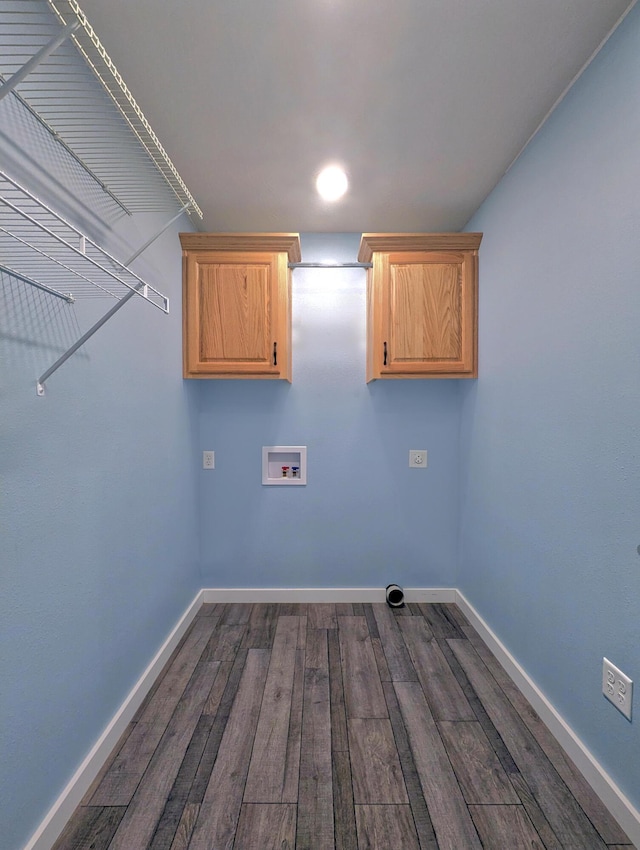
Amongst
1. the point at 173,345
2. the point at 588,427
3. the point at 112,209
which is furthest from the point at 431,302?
the point at 112,209

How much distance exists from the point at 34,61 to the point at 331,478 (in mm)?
2300

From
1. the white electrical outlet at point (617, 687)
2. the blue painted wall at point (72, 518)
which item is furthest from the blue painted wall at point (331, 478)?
the white electrical outlet at point (617, 687)

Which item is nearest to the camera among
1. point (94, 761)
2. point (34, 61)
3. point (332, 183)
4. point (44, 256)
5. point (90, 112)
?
point (34, 61)

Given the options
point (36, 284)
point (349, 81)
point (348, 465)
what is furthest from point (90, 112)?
point (348, 465)

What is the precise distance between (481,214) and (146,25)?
5.83ft

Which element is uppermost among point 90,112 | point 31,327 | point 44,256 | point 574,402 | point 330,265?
point 330,265

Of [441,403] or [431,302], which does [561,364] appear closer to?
[431,302]

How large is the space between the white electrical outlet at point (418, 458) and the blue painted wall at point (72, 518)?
151 centimetres

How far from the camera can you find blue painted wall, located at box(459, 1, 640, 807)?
1.26m

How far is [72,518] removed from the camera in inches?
52.4

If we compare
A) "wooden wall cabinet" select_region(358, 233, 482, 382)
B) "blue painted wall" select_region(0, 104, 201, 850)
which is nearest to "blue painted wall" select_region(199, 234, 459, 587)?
"wooden wall cabinet" select_region(358, 233, 482, 382)

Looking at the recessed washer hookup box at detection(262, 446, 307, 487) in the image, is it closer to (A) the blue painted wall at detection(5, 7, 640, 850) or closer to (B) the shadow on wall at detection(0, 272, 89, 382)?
(A) the blue painted wall at detection(5, 7, 640, 850)

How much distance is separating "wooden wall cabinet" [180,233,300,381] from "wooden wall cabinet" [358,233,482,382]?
0.55 metres

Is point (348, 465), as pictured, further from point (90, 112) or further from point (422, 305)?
point (90, 112)
